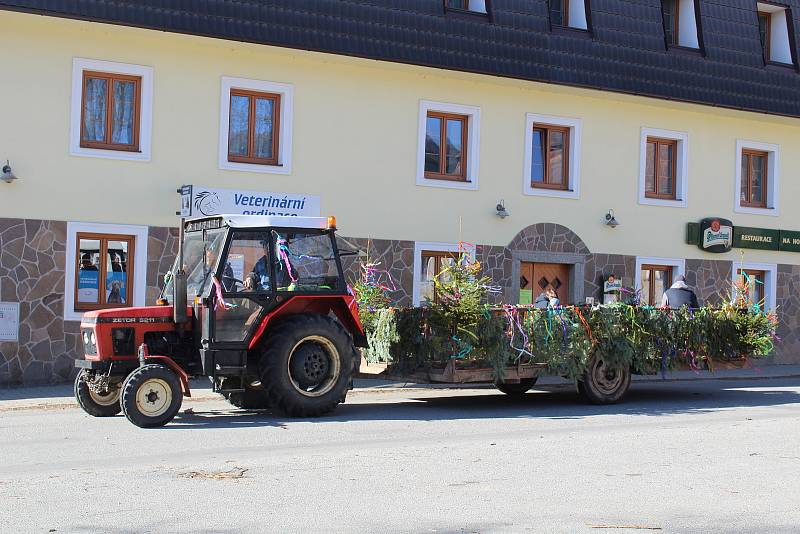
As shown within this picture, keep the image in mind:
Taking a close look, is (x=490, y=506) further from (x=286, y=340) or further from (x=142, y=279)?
(x=142, y=279)

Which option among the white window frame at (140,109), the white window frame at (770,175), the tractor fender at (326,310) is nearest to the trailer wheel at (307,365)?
the tractor fender at (326,310)

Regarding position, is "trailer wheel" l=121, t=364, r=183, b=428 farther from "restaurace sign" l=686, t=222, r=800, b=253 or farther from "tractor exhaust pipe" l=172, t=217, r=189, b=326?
"restaurace sign" l=686, t=222, r=800, b=253

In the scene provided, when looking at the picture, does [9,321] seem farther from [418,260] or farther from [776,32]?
[776,32]

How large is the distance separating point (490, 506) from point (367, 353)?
622 cm

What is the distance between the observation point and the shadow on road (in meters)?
12.0

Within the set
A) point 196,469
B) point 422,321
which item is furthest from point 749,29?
point 196,469

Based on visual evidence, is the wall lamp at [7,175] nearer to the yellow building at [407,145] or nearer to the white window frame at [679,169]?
the yellow building at [407,145]

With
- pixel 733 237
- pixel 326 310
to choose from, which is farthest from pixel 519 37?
pixel 326 310

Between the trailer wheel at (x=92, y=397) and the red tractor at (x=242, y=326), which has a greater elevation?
the red tractor at (x=242, y=326)

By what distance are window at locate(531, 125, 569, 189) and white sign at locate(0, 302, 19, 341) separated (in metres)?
9.68

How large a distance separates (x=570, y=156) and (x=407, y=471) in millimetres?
12956

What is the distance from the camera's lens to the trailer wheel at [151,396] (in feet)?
35.2

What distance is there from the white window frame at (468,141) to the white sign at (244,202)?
7.26 feet

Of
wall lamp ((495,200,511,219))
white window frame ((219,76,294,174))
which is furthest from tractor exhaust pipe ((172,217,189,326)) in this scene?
wall lamp ((495,200,511,219))
